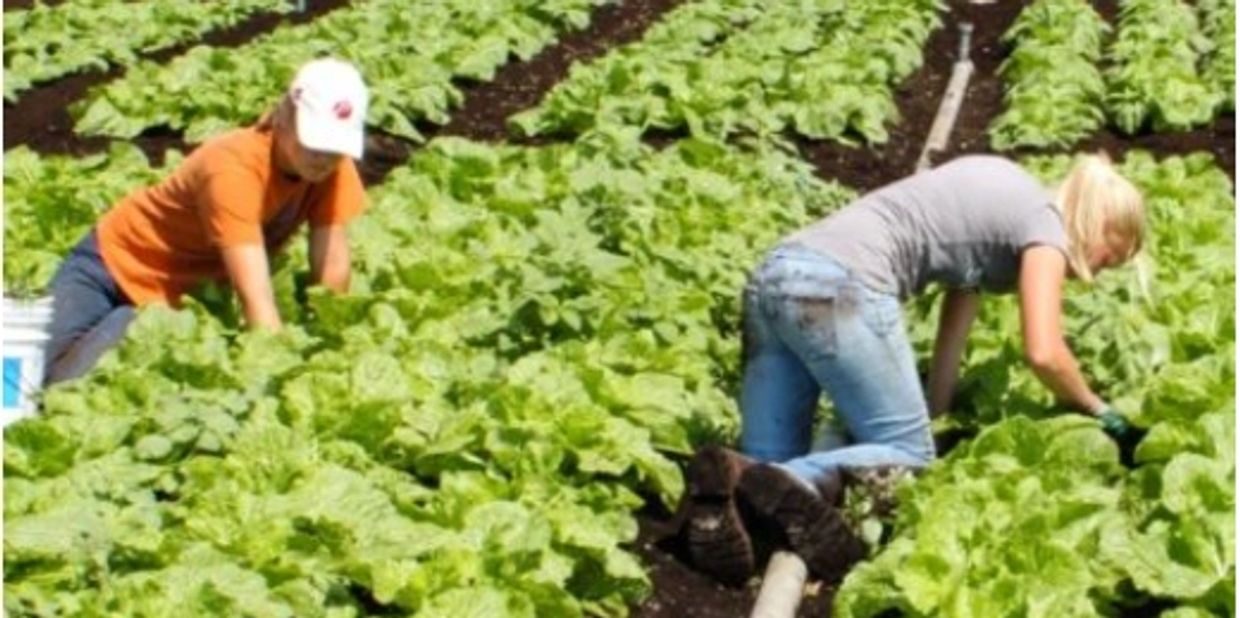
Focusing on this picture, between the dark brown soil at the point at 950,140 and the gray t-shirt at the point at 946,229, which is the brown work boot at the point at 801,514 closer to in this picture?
the gray t-shirt at the point at 946,229

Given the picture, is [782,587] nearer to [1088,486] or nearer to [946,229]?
[1088,486]

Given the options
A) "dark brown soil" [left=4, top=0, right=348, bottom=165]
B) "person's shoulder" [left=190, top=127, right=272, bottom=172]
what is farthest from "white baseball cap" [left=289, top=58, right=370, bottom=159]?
"dark brown soil" [left=4, top=0, right=348, bottom=165]

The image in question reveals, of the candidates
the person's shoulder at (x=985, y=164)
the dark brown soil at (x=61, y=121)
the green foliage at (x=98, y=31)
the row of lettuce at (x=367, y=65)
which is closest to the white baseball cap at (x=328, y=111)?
the person's shoulder at (x=985, y=164)

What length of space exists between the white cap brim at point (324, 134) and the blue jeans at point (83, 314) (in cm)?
87

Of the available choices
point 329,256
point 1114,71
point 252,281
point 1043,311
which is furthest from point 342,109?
point 1114,71

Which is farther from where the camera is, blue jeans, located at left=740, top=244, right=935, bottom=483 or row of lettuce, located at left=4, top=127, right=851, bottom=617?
blue jeans, located at left=740, top=244, right=935, bottom=483

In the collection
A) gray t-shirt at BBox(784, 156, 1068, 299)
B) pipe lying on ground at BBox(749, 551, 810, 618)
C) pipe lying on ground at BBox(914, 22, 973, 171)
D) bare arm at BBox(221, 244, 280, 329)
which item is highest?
gray t-shirt at BBox(784, 156, 1068, 299)

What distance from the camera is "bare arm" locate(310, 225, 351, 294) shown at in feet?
23.0

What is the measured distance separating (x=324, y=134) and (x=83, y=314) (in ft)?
3.56

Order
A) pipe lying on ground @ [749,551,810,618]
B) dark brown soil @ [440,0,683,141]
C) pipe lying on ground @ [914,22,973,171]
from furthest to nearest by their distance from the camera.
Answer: dark brown soil @ [440,0,683,141] → pipe lying on ground @ [914,22,973,171] → pipe lying on ground @ [749,551,810,618]

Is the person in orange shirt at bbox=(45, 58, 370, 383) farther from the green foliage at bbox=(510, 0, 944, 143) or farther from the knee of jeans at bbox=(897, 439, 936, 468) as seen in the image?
the green foliage at bbox=(510, 0, 944, 143)

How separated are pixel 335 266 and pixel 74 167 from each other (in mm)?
2784

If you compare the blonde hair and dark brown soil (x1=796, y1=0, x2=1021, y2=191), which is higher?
the blonde hair

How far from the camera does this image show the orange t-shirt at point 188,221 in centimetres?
673
